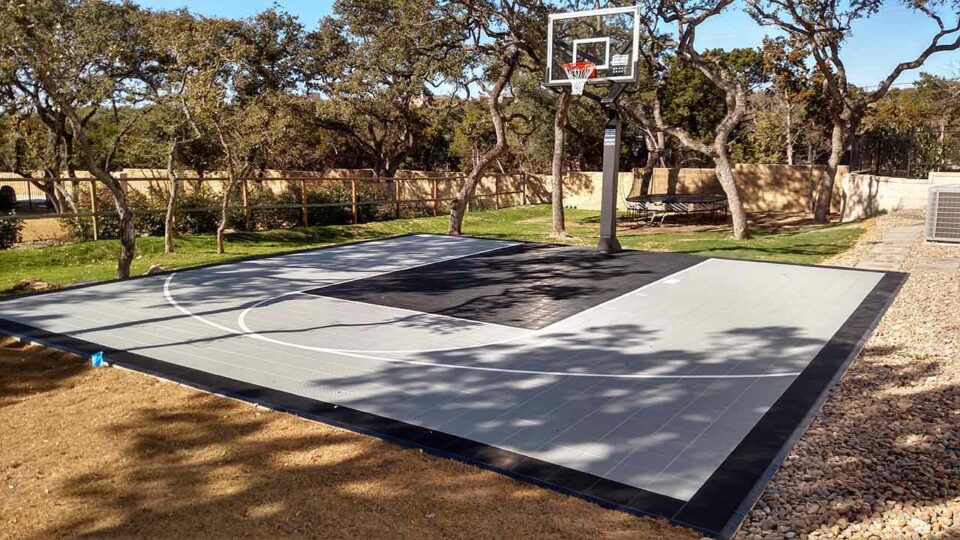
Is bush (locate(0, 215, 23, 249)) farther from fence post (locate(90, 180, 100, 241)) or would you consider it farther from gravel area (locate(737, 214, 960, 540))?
gravel area (locate(737, 214, 960, 540))

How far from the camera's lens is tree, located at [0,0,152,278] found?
7.77 m

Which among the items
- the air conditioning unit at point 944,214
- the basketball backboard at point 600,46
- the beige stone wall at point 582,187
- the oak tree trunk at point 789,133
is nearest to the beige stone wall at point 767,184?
the beige stone wall at point 582,187

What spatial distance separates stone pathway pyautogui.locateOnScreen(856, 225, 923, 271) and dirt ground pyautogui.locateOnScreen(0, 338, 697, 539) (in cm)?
922

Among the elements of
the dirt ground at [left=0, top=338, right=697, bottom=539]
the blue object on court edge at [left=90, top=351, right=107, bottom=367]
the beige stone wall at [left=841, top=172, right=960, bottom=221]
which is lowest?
the dirt ground at [left=0, top=338, right=697, bottom=539]

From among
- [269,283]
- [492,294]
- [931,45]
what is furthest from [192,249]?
[931,45]

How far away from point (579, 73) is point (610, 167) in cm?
203

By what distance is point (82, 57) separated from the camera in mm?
15172

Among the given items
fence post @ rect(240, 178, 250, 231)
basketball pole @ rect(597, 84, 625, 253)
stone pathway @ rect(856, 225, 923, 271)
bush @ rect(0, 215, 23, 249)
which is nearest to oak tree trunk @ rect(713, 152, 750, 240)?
stone pathway @ rect(856, 225, 923, 271)

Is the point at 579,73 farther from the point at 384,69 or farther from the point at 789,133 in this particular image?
the point at 789,133

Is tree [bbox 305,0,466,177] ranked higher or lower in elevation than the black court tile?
higher

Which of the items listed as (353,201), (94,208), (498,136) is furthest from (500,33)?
(94,208)

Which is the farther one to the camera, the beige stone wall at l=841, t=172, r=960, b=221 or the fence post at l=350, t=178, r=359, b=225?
the fence post at l=350, t=178, r=359, b=225

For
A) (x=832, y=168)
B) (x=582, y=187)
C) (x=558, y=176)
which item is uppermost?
(x=832, y=168)

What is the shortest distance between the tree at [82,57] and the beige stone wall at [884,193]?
1613 cm
